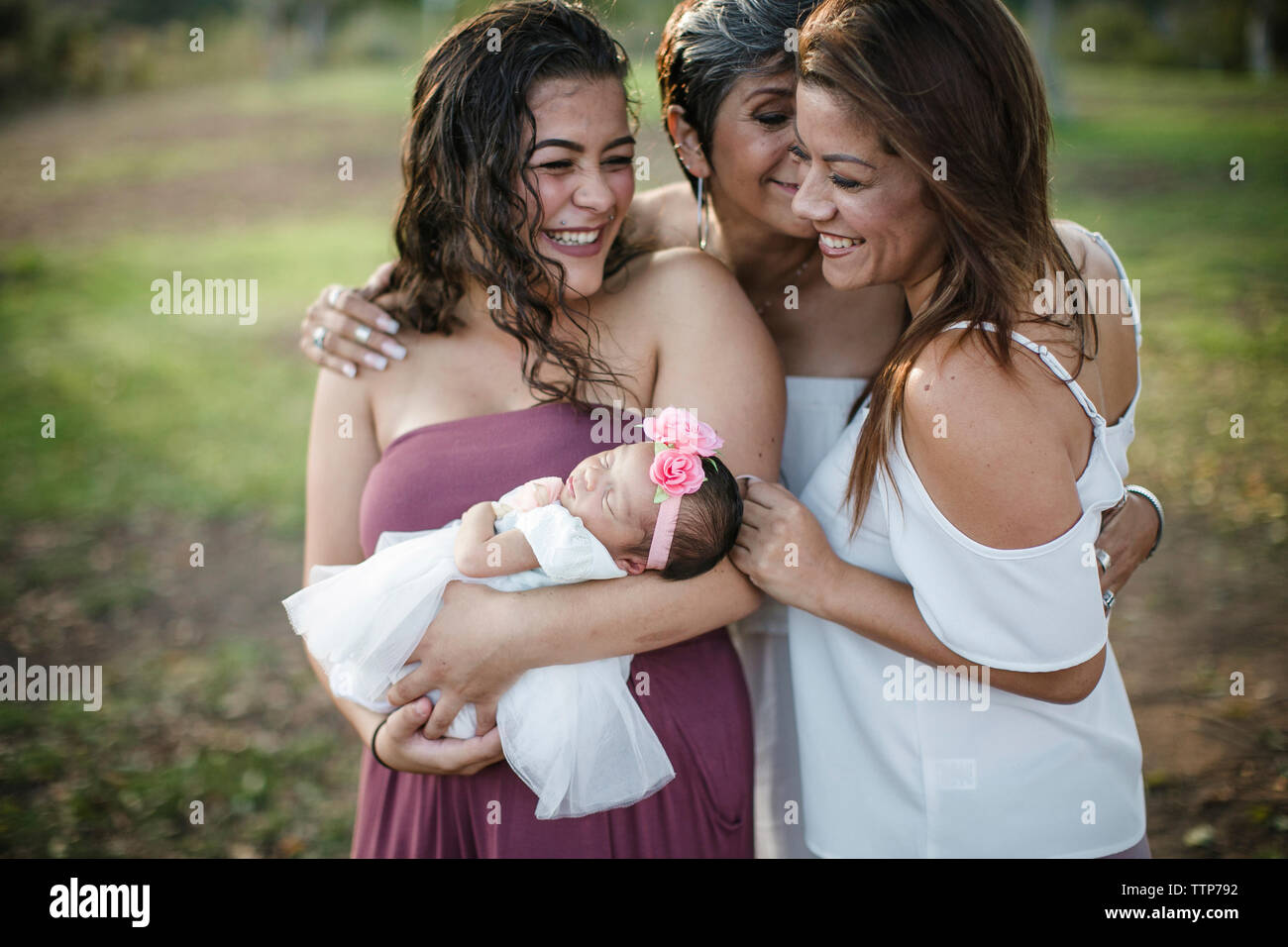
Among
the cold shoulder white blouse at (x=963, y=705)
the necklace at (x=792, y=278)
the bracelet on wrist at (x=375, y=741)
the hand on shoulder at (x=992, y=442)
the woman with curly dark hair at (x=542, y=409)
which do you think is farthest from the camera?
the necklace at (x=792, y=278)

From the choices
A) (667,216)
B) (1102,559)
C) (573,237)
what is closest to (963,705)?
(1102,559)

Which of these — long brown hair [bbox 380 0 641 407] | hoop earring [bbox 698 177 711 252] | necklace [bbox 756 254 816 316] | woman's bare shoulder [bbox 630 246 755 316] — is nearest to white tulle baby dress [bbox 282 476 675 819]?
long brown hair [bbox 380 0 641 407]

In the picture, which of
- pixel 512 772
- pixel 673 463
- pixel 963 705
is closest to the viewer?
pixel 673 463

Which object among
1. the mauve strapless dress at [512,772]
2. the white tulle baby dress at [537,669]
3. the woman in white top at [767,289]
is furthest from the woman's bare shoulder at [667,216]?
the white tulle baby dress at [537,669]

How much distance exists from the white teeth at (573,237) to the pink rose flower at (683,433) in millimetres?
535

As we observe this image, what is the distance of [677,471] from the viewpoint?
84.4 inches

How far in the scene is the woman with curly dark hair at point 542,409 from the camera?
7.46 feet

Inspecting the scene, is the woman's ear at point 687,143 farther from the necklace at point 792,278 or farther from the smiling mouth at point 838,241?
the smiling mouth at point 838,241

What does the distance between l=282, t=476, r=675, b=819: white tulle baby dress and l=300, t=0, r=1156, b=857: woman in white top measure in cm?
58

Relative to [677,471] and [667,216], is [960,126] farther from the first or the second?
[667,216]

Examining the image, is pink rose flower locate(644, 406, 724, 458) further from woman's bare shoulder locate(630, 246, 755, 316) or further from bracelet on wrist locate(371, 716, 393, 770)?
bracelet on wrist locate(371, 716, 393, 770)

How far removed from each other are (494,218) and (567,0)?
2.05 ft

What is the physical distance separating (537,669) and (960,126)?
1368mm
